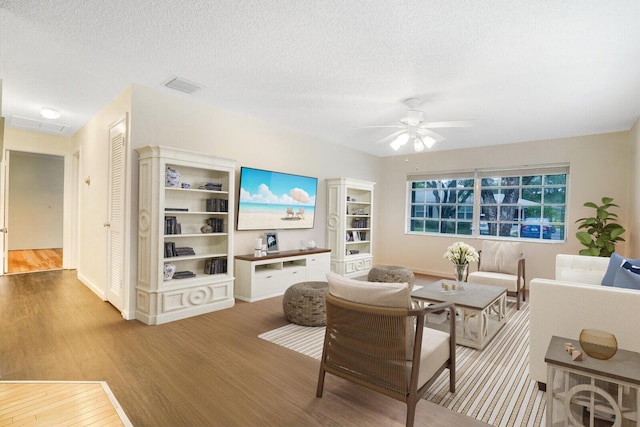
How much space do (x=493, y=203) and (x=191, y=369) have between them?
6.13 m

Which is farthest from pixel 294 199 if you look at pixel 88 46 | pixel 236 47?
pixel 88 46

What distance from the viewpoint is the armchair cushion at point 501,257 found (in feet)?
16.5

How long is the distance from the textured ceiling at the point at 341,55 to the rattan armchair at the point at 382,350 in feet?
6.74

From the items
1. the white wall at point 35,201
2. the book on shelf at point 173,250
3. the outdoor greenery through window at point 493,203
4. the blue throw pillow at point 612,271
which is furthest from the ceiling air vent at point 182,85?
the white wall at point 35,201

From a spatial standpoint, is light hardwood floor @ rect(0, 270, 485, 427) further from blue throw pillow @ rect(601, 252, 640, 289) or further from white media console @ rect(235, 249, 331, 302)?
blue throw pillow @ rect(601, 252, 640, 289)

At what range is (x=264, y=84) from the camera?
3652mm

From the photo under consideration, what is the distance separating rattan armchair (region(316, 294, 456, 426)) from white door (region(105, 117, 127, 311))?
3018 mm

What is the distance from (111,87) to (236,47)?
6.66 feet

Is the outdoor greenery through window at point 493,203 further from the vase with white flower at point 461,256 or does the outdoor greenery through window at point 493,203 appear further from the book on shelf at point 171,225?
the book on shelf at point 171,225

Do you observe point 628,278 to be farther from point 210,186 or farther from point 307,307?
point 210,186

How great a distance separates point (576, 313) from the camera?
7.06ft

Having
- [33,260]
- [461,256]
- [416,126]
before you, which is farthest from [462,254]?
[33,260]

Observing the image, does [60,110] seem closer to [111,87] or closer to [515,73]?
[111,87]

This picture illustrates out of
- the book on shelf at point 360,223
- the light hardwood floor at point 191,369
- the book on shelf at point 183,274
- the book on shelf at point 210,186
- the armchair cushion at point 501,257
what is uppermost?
the book on shelf at point 210,186
